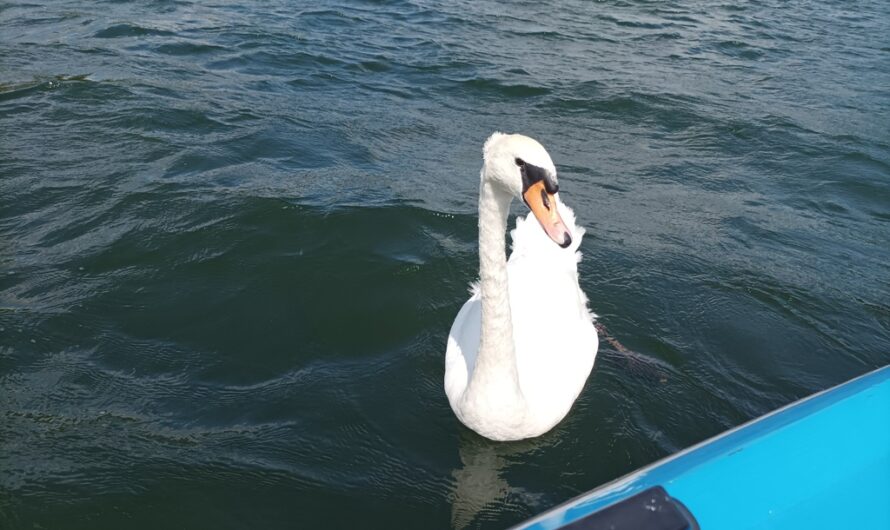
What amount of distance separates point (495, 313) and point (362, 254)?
7.95 ft

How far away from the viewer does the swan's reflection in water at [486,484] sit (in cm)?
382

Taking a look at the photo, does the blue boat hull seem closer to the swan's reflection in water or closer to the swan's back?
the swan's reflection in water

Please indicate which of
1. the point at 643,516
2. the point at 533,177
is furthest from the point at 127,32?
the point at 643,516

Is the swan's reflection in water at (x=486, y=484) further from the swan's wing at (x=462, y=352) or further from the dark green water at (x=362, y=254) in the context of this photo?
the swan's wing at (x=462, y=352)

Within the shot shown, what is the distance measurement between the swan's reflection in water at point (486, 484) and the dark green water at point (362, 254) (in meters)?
0.01

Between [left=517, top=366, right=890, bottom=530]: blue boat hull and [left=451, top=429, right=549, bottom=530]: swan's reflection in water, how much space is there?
3.31 ft

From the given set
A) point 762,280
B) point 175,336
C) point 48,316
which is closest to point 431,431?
point 175,336

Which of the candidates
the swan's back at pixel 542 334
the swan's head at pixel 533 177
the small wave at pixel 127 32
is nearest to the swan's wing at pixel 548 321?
the swan's back at pixel 542 334

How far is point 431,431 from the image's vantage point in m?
4.34

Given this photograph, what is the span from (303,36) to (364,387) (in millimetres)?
8161

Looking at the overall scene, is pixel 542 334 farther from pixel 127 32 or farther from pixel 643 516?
pixel 127 32

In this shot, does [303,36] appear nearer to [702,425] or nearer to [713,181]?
[713,181]

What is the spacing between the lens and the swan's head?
3.38m

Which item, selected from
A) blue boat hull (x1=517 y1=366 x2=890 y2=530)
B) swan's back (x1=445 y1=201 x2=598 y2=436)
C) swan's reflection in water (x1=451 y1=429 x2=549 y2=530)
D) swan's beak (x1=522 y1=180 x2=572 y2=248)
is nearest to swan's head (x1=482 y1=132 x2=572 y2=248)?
swan's beak (x1=522 y1=180 x2=572 y2=248)
